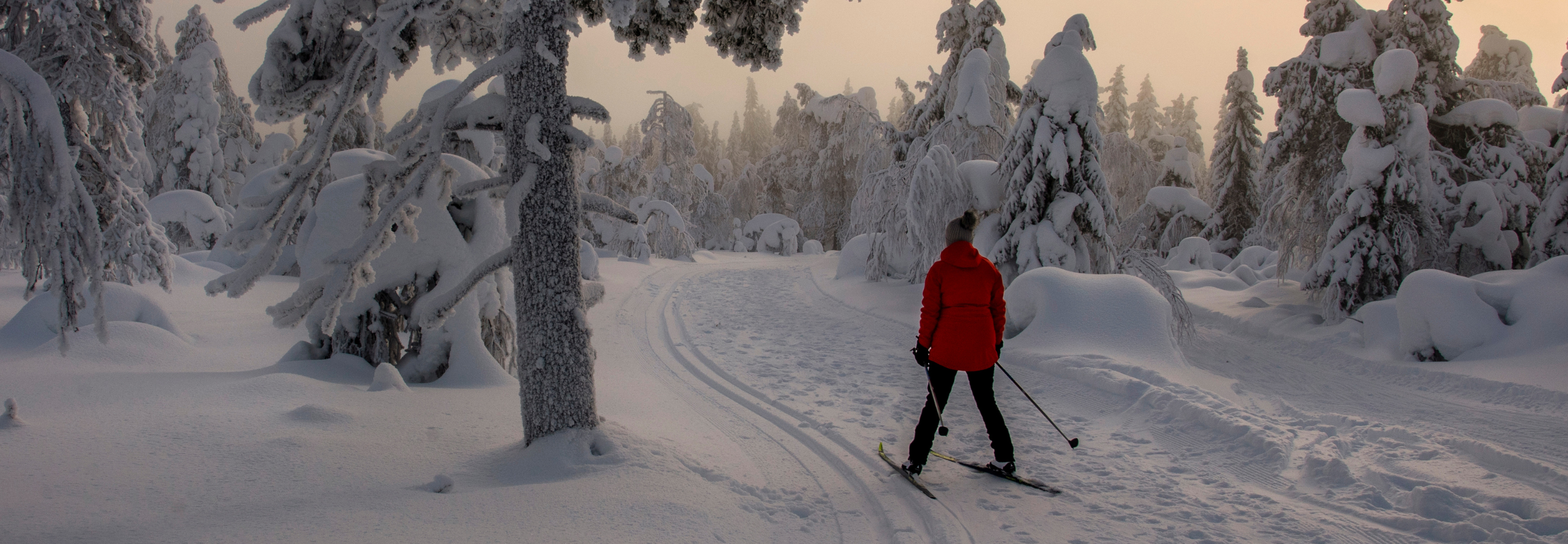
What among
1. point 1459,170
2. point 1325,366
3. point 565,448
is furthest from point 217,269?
point 1459,170

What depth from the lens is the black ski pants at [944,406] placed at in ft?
14.1

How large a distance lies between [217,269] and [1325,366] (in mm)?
19210

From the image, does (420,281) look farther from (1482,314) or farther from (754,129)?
(754,129)

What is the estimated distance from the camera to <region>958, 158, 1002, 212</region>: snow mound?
13.0 m

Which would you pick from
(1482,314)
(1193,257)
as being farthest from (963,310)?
(1193,257)

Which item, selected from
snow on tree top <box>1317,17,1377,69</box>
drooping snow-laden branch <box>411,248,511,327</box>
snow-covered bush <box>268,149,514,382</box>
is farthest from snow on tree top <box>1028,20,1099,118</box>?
drooping snow-laden branch <box>411,248,511,327</box>

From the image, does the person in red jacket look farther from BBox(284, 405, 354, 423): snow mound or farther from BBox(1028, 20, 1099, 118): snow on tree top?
BBox(1028, 20, 1099, 118): snow on tree top

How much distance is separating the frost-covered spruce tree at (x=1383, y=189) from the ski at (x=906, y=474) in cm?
1121

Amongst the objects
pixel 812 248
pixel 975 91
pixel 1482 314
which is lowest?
pixel 1482 314

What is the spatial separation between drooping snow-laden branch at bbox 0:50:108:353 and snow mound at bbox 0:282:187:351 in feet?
8.38

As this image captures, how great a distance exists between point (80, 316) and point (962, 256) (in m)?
9.29

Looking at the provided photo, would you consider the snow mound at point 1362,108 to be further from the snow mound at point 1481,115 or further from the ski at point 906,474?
the ski at point 906,474

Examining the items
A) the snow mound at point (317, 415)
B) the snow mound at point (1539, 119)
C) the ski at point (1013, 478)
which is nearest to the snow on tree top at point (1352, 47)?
the snow mound at point (1539, 119)

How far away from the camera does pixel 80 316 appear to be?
6.96 metres
